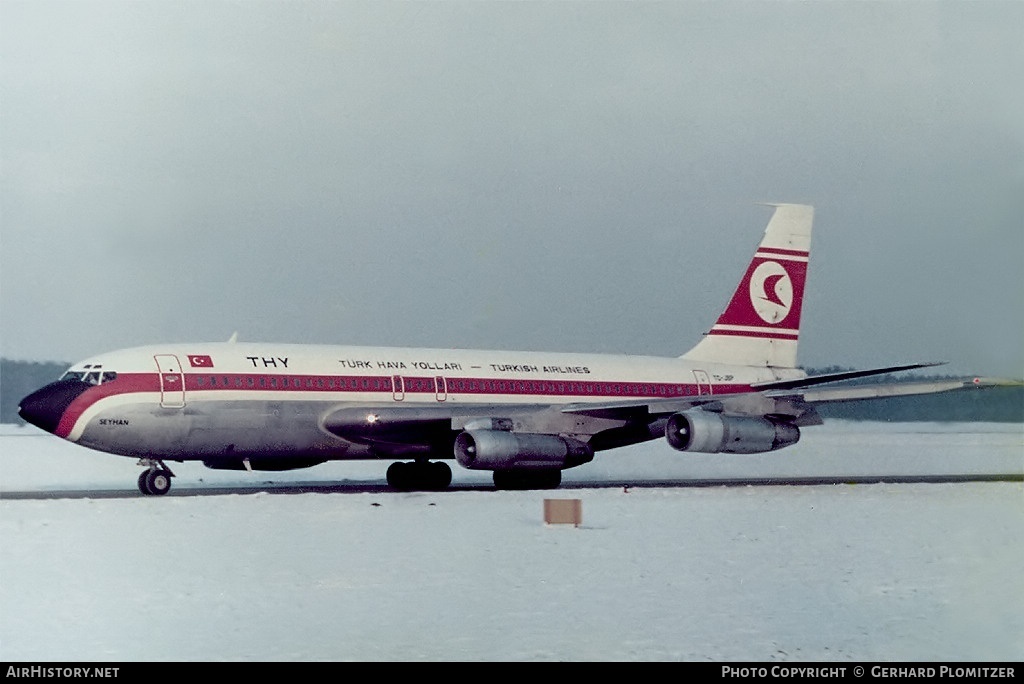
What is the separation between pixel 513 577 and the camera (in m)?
16.7

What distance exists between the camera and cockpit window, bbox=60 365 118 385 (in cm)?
2694

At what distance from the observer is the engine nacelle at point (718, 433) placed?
29953 millimetres

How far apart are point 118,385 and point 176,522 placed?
5819 mm

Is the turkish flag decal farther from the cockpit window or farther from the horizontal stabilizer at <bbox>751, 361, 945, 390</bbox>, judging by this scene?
the horizontal stabilizer at <bbox>751, 361, 945, 390</bbox>

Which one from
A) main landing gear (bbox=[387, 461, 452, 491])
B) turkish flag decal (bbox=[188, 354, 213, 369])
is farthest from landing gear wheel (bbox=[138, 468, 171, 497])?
main landing gear (bbox=[387, 461, 452, 491])

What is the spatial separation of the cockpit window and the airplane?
0.03 meters

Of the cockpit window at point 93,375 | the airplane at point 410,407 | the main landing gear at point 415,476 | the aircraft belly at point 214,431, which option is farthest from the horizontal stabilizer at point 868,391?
the cockpit window at point 93,375

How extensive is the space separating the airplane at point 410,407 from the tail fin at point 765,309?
1217 millimetres

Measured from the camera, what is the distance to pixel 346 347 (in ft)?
100

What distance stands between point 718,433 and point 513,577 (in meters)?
14.2

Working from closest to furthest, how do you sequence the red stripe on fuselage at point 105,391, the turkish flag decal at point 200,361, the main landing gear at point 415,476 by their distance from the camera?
the red stripe on fuselage at point 105,391
the turkish flag decal at point 200,361
the main landing gear at point 415,476

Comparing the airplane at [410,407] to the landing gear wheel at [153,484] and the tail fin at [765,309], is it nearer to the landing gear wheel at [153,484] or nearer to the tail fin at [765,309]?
the landing gear wheel at [153,484]
